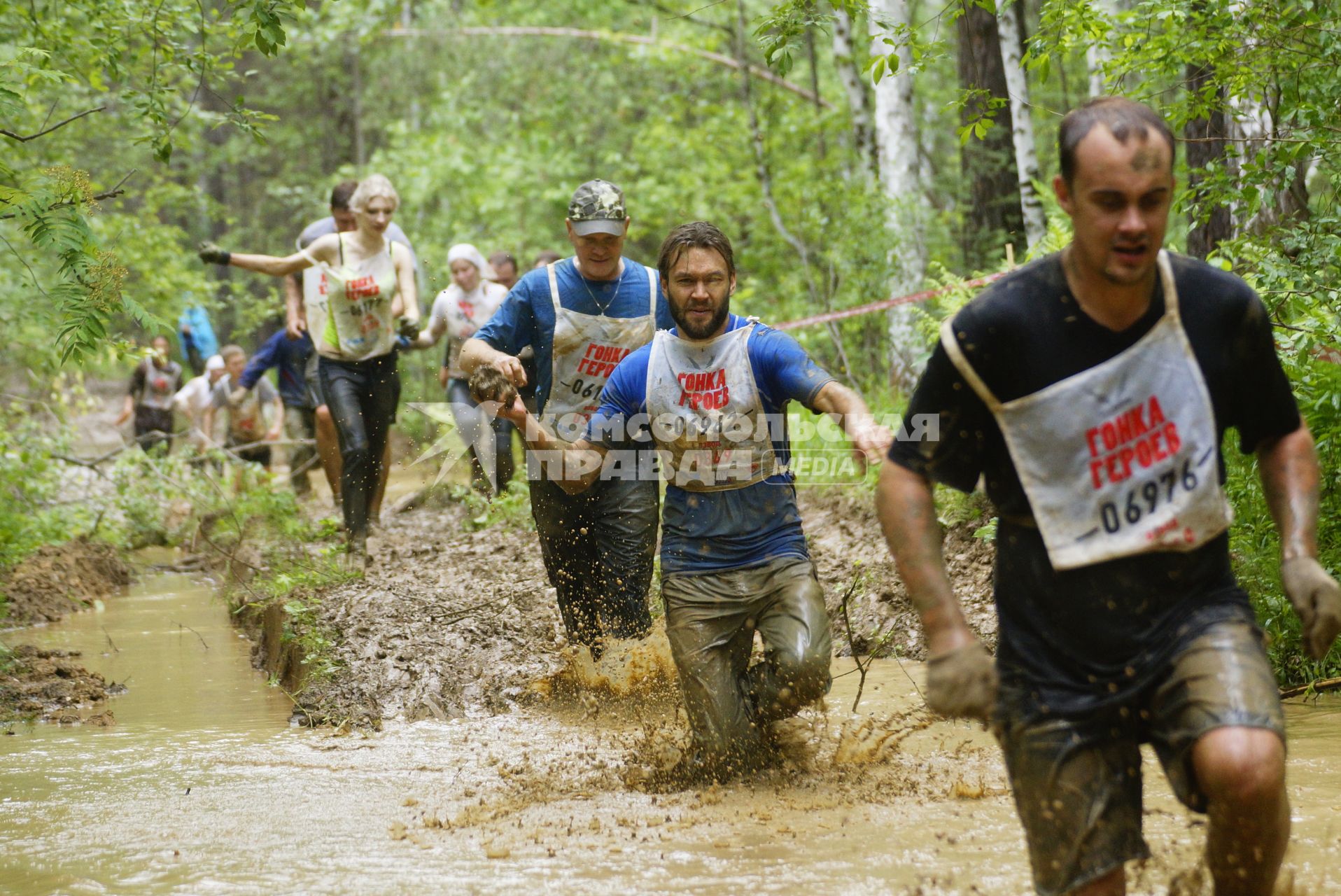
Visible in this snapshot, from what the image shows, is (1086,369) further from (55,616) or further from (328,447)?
(328,447)

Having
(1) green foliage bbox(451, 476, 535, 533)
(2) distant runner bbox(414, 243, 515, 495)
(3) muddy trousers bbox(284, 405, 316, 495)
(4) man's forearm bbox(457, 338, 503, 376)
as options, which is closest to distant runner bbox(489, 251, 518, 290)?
(2) distant runner bbox(414, 243, 515, 495)

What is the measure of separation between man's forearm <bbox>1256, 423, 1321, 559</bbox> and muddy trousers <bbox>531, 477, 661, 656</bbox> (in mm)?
3436

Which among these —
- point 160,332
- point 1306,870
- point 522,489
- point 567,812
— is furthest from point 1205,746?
point 522,489

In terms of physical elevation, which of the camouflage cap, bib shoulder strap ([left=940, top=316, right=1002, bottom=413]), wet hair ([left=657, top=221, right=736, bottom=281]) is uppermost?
the camouflage cap

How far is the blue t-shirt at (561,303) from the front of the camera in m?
6.07

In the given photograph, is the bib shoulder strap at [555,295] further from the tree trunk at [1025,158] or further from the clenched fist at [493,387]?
the tree trunk at [1025,158]

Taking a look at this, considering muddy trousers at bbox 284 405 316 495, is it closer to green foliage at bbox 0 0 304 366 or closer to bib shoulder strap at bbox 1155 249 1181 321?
green foliage at bbox 0 0 304 366

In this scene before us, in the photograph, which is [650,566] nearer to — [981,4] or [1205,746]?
[981,4]

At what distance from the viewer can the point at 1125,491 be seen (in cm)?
278

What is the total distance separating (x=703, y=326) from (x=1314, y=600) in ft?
8.71

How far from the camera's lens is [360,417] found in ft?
29.4

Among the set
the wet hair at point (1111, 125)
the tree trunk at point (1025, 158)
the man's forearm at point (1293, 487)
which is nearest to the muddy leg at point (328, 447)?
the tree trunk at point (1025, 158)

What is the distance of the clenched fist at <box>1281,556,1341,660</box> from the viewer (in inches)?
103

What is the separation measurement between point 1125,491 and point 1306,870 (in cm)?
164
